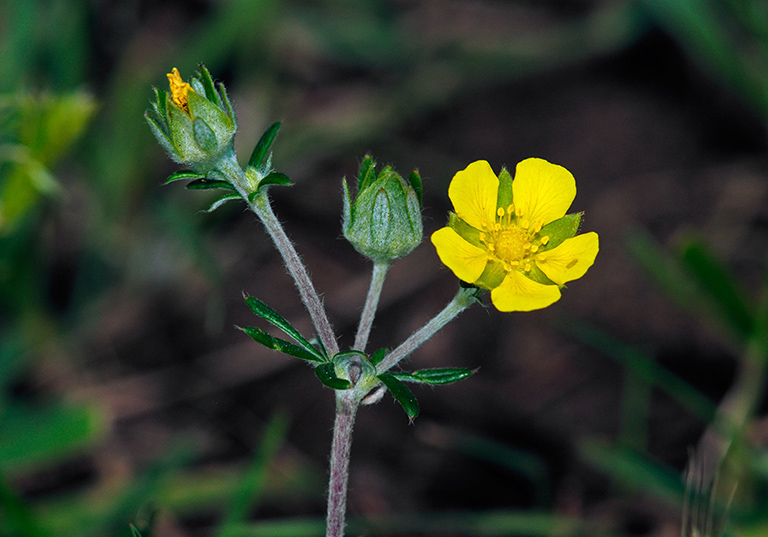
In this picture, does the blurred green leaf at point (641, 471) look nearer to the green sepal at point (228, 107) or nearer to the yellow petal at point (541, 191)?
the yellow petal at point (541, 191)

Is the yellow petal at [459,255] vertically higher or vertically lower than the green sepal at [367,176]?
lower

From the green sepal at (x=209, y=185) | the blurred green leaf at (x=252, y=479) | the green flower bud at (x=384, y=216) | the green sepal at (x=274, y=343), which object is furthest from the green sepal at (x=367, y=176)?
the blurred green leaf at (x=252, y=479)

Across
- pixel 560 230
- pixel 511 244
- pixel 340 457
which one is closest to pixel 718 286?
pixel 560 230

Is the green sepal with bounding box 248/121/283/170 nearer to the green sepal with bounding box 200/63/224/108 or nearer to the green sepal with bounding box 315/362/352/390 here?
the green sepal with bounding box 200/63/224/108

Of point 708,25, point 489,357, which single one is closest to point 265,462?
point 489,357

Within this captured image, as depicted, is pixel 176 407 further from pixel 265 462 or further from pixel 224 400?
pixel 265 462

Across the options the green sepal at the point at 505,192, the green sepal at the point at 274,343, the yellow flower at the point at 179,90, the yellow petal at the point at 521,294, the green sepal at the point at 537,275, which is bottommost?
the green sepal at the point at 274,343

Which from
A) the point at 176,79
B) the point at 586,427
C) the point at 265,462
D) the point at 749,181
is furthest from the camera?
the point at 749,181
